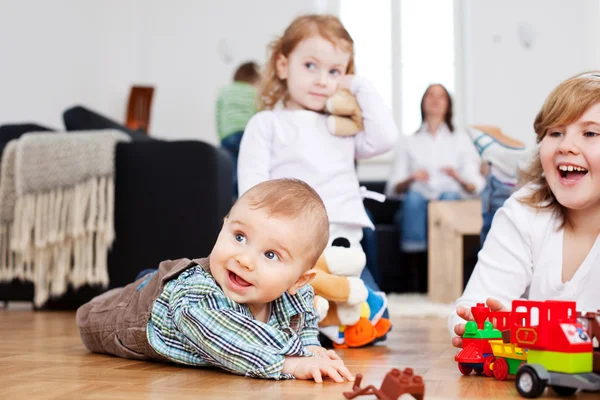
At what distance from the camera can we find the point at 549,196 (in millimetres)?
1369

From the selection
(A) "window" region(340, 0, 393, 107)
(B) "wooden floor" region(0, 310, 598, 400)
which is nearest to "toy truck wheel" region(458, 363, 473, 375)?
(B) "wooden floor" region(0, 310, 598, 400)

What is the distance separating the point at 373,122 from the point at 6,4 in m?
3.15

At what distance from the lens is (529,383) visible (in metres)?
0.91

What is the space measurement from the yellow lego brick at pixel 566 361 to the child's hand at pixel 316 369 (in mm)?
282

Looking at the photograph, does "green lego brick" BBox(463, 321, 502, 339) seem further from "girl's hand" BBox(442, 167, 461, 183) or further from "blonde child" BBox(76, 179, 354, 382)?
"girl's hand" BBox(442, 167, 461, 183)

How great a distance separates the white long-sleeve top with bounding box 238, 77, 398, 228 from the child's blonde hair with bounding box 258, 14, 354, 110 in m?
0.10

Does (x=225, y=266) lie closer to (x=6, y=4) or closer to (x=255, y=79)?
(x=255, y=79)

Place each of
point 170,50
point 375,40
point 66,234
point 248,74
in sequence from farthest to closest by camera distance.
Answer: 1. point 170,50
2. point 375,40
3. point 248,74
4. point 66,234

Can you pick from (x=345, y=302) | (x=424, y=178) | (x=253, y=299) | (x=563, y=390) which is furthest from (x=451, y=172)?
(x=563, y=390)

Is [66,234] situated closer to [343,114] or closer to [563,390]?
[343,114]

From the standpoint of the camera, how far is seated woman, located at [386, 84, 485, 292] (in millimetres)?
3365

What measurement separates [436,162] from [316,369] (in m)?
2.69

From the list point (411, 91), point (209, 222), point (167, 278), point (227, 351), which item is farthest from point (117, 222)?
point (411, 91)

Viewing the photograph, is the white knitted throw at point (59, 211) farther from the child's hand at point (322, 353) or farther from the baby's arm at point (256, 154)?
the child's hand at point (322, 353)
